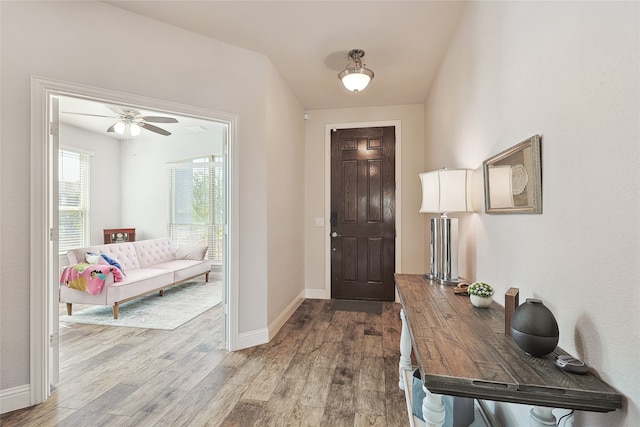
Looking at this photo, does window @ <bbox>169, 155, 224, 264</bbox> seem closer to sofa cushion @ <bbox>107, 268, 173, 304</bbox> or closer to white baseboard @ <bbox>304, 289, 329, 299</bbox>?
sofa cushion @ <bbox>107, 268, 173, 304</bbox>

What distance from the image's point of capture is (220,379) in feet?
7.17

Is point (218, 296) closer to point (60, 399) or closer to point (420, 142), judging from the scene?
point (60, 399)

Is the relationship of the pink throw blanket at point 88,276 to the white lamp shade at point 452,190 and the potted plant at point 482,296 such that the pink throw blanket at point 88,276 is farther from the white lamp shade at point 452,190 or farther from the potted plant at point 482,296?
the potted plant at point 482,296

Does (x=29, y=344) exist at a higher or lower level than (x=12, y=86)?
lower

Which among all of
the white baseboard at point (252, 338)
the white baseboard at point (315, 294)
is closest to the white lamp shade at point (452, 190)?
the white baseboard at point (252, 338)

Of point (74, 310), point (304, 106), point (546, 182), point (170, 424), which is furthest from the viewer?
point (304, 106)

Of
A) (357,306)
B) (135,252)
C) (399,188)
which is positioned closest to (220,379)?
(357,306)

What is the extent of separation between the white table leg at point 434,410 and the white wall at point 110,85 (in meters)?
1.91

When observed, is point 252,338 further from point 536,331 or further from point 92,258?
point 92,258

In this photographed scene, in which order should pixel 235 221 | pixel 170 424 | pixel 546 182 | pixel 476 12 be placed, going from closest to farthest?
pixel 546 182 → pixel 170 424 → pixel 476 12 → pixel 235 221

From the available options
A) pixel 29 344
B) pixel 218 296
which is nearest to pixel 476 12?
pixel 29 344

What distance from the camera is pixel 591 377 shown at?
0.82 m

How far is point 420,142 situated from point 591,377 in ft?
11.7

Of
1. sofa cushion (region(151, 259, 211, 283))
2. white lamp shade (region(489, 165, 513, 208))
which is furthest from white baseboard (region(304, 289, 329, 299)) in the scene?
white lamp shade (region(489, 165, 513, 208))
